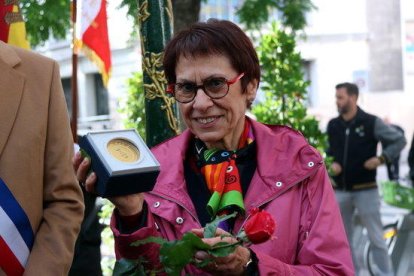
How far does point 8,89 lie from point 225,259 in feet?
3.01

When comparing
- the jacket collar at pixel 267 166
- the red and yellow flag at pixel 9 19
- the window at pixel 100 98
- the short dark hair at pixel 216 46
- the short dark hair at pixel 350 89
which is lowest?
the window at pixel 100 98

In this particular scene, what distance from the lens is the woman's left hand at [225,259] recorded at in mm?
1988

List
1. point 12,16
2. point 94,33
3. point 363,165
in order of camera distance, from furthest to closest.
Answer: point 363,165 < point 94,33 < point 12,16

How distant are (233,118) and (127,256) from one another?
1.87 feet

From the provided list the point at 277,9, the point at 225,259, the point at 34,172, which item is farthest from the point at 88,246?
the point at 277,9

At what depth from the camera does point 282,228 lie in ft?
7.45

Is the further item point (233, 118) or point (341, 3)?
point (341, 3)

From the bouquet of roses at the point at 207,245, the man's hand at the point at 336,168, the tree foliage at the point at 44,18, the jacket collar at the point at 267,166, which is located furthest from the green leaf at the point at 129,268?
the tree foliage at the point at 44,18

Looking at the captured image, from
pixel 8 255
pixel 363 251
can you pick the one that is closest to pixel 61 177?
pixel 8 255

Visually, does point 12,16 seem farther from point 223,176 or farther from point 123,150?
point 123,150

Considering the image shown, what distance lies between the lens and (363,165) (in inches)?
288

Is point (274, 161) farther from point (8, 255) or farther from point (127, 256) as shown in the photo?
point (8, 255)

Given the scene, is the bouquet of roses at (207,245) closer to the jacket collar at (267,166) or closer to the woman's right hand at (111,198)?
the woman's right hand at (111,198)

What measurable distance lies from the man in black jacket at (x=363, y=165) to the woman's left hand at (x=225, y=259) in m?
5.23
